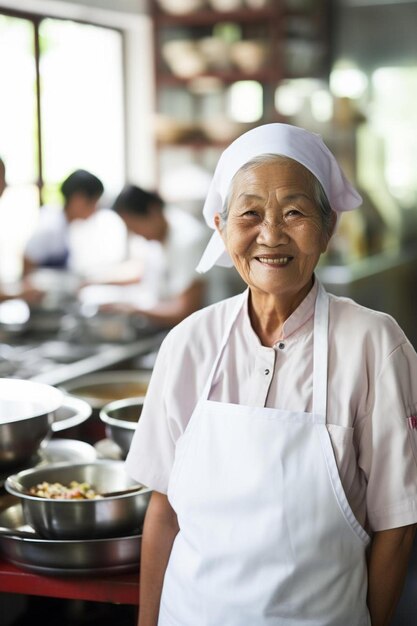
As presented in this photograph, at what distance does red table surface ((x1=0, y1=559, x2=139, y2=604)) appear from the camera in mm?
1660

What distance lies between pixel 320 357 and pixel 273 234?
0.20 meters

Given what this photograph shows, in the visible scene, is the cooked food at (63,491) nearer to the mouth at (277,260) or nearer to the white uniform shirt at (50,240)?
the mouth at (277,260)

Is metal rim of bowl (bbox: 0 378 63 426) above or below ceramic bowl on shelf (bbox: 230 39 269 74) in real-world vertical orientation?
below

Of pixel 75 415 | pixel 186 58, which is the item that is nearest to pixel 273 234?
pixel 75 415

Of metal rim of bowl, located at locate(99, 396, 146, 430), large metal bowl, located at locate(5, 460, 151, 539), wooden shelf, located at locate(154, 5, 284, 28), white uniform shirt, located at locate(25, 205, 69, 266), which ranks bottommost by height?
large metal bowl, located at locate(5, 460, 151, 539)

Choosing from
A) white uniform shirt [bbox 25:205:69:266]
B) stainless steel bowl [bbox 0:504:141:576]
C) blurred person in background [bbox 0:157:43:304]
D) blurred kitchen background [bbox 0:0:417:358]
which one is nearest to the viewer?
stainless steel bowl [bbox 0:504:141:576]

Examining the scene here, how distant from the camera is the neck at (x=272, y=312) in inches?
59.3

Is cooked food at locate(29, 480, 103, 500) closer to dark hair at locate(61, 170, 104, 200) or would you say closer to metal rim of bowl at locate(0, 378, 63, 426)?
metal rim of bowl at locate(0, 378, 63, 426)

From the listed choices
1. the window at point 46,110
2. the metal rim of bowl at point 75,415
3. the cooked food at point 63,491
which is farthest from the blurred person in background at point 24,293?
the cooked food at point 63,491

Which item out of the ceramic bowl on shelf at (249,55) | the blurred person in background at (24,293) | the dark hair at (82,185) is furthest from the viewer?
the ceramic bowl on shelf at (249,55)

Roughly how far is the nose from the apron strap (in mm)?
131

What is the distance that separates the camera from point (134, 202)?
168 inches

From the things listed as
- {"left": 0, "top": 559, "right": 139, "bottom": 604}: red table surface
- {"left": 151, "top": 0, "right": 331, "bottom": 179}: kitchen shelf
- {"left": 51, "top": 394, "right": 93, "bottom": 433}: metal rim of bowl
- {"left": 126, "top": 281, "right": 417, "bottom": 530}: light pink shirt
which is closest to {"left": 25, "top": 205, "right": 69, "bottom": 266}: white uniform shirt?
{"left": 151, "top": 0, "right": 331, "bottom": 179}: kitchen shelf

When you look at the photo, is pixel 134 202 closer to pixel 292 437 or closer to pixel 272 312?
pixel 272 312
